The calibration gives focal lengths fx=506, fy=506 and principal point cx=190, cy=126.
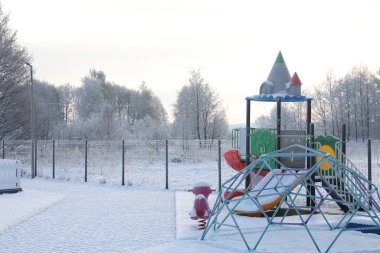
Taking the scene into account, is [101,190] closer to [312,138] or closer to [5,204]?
[5,204]

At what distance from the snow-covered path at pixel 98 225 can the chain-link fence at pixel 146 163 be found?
14.4 ft

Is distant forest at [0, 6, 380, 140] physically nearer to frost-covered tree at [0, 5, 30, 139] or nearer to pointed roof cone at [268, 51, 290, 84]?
frost-covered tree at [0, 5, 30, 139]

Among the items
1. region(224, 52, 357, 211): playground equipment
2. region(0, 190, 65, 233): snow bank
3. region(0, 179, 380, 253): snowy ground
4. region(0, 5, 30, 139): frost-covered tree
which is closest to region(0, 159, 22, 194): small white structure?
region(0, 190, 65, 233): snow bank

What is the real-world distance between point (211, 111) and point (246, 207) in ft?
119

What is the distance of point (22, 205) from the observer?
12984mm

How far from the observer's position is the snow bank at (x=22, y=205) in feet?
35.2

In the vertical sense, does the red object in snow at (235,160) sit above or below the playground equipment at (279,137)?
below

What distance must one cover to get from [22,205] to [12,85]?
2076 cm

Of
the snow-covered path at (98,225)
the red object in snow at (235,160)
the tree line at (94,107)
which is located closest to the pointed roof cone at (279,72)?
the red object in snow at (235,160)

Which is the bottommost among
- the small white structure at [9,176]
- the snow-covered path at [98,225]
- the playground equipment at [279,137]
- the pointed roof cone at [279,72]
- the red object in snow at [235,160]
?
the snow-covered path at [98,225]

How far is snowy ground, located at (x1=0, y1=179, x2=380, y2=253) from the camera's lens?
8.11 meters

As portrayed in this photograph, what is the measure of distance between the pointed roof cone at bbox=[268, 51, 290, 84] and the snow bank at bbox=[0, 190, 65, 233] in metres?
6.64

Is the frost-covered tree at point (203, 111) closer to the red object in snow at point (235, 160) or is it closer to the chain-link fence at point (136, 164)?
the chain-link fence at point (136, 164)

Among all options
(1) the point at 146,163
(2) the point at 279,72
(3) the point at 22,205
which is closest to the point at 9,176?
(3) the point at 22,205
